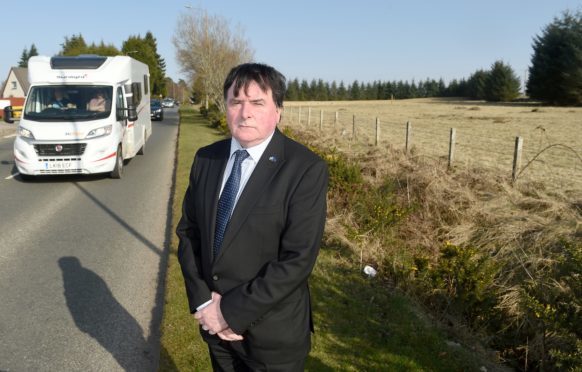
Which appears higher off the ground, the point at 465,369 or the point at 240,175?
the point at 240,175

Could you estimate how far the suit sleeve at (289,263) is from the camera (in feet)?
6.36

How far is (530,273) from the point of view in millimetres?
4691

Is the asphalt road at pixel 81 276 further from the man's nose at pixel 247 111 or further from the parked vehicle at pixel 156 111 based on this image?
the parked vehicle at pixel 156 111

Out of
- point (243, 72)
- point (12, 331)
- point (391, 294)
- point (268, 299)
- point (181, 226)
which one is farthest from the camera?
point (391, 294)

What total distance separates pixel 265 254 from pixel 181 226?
0.57 metres

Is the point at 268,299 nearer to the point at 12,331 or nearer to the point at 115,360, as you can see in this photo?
the point at 115,360

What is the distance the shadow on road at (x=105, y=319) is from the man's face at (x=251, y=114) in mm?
2277

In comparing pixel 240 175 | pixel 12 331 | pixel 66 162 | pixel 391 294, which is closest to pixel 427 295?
pixel 391 294

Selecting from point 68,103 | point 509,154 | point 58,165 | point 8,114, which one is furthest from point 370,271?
point 509,154

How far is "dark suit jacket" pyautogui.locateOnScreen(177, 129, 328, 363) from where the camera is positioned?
6.44ft

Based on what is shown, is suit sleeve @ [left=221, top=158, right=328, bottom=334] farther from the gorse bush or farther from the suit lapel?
the gorse bush

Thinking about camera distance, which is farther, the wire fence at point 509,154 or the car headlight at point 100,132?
the car headlight at point 100,132

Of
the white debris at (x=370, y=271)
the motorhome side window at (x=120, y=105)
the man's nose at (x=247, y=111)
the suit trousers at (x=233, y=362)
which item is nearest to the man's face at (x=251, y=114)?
the man's nose at (x=247, y=111)

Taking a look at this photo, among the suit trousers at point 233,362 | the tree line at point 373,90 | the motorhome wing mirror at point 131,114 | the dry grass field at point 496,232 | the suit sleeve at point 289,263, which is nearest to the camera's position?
the suit sleeve at point 289,263
